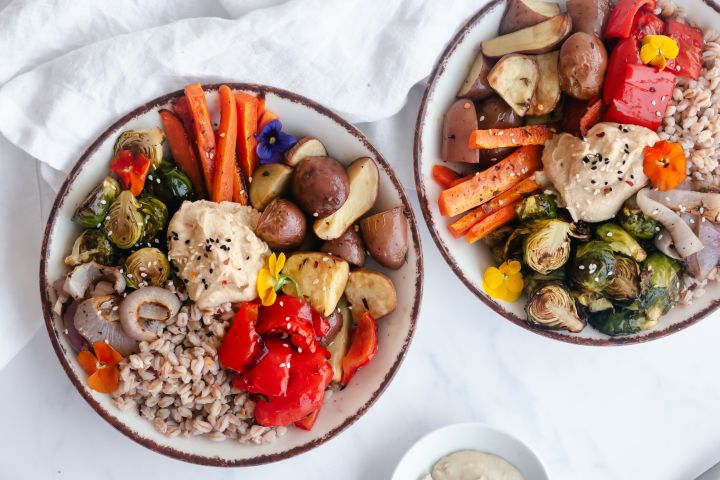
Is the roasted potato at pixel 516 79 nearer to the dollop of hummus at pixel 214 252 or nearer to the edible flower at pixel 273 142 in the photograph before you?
the edible flower at pixel 273 142

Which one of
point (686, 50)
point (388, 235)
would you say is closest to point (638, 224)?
point (686, 50)

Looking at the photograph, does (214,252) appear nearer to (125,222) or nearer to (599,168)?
(125,222)

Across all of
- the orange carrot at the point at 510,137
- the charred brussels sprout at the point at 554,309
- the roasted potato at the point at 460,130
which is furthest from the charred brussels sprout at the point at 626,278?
the roasted potato at the point at 460,130

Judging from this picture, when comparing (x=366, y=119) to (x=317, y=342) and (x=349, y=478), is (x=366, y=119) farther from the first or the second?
(x=349, y=478)

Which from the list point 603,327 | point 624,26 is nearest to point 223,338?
point 603,327

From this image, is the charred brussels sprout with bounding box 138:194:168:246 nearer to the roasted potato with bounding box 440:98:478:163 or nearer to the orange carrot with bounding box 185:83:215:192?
the orange carrot with bounding box 185:83:215:192
